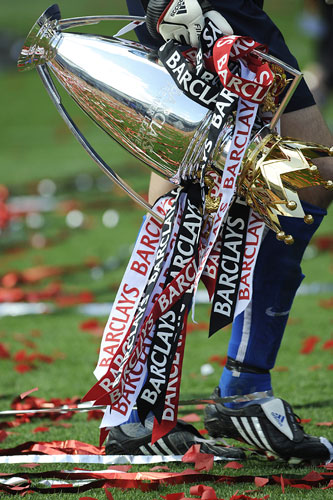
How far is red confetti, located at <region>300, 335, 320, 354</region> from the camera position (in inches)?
123

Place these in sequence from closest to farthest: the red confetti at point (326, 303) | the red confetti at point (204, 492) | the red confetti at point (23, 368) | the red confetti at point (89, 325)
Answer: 1. the red confetti at point (204, 492)
2. the red confetti at point (23, 368)
3. the red confetti at point (89, 325)
4. the red confetti at point (326, 303)

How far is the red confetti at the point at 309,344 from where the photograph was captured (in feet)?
10.2

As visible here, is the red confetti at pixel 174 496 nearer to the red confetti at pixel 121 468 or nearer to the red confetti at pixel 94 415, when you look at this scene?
the red confetti at pixel 121 468

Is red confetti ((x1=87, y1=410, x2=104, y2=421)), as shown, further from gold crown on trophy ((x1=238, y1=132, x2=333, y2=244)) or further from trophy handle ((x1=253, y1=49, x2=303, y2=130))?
trophy handle ((x1=253, y1=49, x2=303, y2=130))

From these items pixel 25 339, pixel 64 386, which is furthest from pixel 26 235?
pixel 64 386

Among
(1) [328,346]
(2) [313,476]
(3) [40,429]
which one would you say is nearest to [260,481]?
(2) [313,476]

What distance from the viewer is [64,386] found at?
9.34 ft

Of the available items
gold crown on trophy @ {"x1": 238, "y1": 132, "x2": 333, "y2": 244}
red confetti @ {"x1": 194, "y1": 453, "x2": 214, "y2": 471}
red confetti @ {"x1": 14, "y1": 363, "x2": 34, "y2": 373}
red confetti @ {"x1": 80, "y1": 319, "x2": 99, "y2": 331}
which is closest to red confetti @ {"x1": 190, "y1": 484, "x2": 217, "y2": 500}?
red confetti @ {"x1": 194, "y1": 453, "x2": 214, "y2": 471}

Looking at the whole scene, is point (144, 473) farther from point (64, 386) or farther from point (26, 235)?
point (26, 235)

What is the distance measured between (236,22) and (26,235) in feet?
12.5

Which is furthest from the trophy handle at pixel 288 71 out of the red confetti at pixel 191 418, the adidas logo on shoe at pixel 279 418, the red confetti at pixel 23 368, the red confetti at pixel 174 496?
the red confetti at pixel 23 368

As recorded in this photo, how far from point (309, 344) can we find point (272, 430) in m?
1.08

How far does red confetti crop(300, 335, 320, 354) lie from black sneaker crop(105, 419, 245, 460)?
3.37 feet

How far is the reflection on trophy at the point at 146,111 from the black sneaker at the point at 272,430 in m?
0.52
